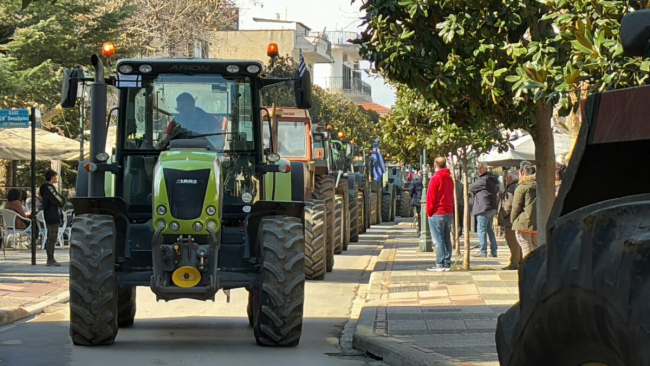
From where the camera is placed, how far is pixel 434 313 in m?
13.1

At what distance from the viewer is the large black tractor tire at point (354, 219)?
29.3 m

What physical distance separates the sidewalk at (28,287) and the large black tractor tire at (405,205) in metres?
33.1

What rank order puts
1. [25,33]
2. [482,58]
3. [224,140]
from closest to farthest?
1. [224,140]
2. [482,58]
3. [25,33]

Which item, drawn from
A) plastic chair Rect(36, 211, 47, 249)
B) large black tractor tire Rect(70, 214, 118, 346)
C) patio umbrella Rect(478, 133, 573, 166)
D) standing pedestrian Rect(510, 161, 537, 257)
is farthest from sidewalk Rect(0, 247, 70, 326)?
patio umbrella Rect(478, 133, 573, 166)

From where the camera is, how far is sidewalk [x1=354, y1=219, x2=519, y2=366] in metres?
10.1

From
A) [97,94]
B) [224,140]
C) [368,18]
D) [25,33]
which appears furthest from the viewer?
[25,33]

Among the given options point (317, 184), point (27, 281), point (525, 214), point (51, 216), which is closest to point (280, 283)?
point (525, 214)

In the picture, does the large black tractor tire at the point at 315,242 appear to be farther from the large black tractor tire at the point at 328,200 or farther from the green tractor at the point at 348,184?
the green tractor at the point at 348,184

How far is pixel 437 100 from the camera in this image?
13.0 metres

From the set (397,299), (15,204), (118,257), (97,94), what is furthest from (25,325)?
(15,204)

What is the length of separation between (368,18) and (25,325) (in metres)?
5.16

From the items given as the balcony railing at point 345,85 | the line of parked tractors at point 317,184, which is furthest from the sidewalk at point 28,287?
the balcony railing at point 345,85

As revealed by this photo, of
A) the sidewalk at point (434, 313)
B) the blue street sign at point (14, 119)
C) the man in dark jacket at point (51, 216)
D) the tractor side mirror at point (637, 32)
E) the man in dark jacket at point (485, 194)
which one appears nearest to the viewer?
the tractor side mirror at point (637, 32)

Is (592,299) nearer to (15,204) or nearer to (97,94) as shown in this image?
(97,94)
